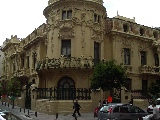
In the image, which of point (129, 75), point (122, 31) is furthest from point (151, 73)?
point (122, 31)

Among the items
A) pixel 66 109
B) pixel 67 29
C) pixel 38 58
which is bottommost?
pixel 66 109

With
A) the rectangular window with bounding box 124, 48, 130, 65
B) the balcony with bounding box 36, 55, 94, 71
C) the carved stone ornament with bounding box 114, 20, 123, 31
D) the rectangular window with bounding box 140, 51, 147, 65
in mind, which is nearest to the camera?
the balcony with bounding box 36, 55, 94, 71

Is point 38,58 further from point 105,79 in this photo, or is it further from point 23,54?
point 105,79

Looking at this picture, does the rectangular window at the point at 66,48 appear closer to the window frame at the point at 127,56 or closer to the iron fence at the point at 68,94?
the iron fence at the point at 68,94

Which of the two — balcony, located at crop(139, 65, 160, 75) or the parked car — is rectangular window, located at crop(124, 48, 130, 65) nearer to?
balcony, located at crop(139, 65, 160, 75)

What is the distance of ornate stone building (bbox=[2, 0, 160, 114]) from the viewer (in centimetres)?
2637

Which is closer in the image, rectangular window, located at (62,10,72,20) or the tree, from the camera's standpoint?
the tree

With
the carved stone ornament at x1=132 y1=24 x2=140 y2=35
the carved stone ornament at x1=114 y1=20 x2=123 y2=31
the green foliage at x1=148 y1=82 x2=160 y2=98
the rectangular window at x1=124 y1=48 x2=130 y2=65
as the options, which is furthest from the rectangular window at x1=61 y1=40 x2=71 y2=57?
the green foliage at x1=148 y1=82 x2=160 y2=98

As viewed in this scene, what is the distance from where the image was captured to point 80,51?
2822 cm

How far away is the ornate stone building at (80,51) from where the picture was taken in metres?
26.4

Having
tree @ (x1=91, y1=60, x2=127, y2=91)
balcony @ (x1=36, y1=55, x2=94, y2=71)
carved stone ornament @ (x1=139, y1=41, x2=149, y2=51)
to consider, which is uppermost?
carved stone ornament @ (x1=139, y1=41, x2=149, y2=51)

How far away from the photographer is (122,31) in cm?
3241

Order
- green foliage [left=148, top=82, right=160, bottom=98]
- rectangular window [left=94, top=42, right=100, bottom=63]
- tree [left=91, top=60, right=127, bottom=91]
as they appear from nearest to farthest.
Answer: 1. tree [left=91, top=60, right=127, bottom=91]
2. rectangular window [left=94, top=42, right=100, bottom=63]
3. green foliage [left=148, top=82, right=160, bottom=98]

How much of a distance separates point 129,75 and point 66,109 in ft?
36.3
